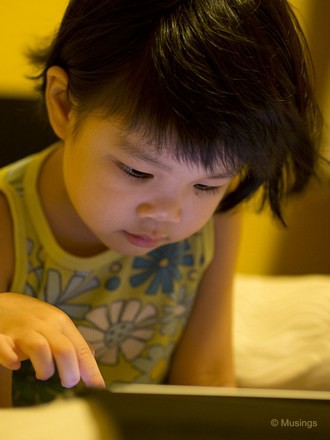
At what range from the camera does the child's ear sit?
0.58 m

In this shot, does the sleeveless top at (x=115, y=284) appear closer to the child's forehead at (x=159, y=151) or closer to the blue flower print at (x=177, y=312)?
the blue flower print at (x=177, y=312)

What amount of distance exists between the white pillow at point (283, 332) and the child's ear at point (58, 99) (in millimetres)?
348

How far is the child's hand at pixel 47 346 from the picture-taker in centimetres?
44

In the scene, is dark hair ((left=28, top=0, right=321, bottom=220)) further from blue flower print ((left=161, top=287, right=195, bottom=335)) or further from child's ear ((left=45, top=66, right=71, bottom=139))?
blue flower print ((left=161, top=287, right=195, bottom=335))

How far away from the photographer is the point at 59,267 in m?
0.67

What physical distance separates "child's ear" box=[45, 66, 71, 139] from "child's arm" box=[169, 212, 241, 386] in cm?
24

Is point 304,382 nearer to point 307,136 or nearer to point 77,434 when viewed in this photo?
point 307,136

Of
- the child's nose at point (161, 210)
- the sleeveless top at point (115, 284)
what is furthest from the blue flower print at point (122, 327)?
the child's nose at point (161, 210)

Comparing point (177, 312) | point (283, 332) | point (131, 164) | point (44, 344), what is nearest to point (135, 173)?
point (131, 164)

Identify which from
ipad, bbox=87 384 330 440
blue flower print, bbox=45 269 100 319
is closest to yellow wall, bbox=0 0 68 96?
blue flower print, bbox=45 269 100 319

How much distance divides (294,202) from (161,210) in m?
0.38

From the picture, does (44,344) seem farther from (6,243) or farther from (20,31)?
(20,31)

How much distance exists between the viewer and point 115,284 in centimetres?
72

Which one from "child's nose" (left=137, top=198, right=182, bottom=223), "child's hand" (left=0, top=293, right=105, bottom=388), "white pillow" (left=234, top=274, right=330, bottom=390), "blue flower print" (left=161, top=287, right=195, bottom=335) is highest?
"child's nose" (left=137, top=198, right=182, bottom=223)
